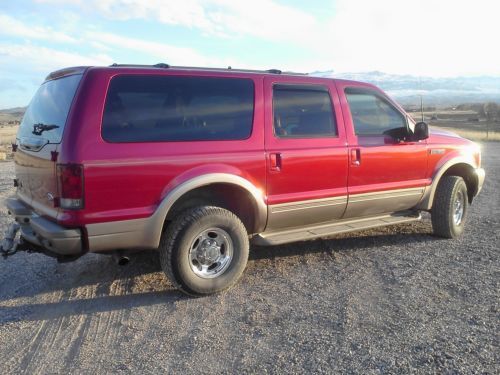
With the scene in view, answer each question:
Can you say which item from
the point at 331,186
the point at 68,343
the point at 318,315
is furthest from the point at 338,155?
the point at 68,343

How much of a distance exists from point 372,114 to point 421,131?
1.94ft

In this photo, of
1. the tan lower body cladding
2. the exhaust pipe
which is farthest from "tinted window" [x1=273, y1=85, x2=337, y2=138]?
the exhaust pipe

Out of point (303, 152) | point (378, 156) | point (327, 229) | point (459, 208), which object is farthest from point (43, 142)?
point (459, 208)

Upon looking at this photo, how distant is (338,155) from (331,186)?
329 mm

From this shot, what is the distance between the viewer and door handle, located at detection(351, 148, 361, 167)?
4938 millimetres

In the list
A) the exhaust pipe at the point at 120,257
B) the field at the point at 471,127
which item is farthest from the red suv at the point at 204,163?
the field at the point at 471,127

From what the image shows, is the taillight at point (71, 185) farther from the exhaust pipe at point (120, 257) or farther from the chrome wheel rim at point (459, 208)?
the chrome wheel rim at point (459, 208)

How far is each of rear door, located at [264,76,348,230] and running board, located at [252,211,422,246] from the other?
3.0 inches

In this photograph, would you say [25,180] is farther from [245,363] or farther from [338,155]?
[338,155]

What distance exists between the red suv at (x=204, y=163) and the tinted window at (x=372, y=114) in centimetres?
2

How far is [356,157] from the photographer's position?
16.3 ft

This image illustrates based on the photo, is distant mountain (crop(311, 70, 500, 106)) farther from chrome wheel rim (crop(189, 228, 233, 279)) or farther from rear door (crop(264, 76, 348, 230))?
chrome wheel rim (crop(189, 228, 233, 279))

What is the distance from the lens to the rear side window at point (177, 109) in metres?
3.72

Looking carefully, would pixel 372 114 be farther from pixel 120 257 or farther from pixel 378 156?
pixel 120 257
